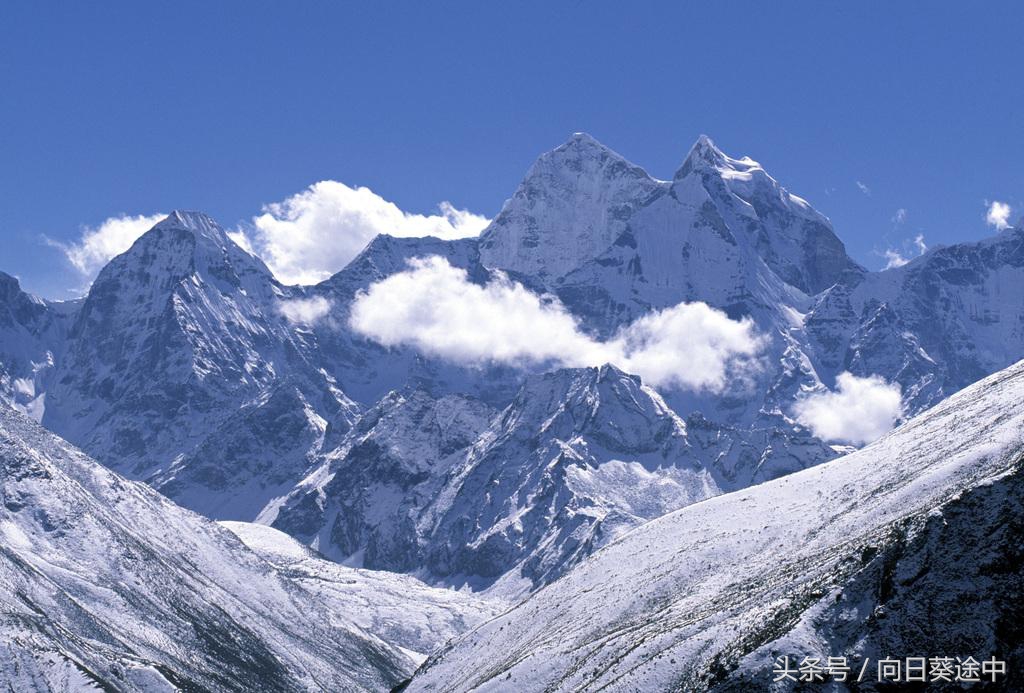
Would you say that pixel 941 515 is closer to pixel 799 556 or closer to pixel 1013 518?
pixel 1013 518

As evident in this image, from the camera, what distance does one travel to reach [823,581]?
119312 mm

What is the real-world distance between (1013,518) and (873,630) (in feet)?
41.3

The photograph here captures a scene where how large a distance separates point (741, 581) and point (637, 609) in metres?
17.0

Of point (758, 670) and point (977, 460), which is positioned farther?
point (977, 460)

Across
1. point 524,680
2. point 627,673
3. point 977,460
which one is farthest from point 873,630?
point 524,680

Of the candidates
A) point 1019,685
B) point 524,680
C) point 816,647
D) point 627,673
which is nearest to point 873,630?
point 816,647

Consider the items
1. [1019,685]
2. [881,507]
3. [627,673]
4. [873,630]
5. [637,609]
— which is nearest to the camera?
[1019,685]

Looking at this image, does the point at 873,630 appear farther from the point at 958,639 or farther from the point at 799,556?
the point at 799,556

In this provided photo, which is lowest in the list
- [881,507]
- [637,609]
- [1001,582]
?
[1001,582]

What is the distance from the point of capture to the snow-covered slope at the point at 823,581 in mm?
104938

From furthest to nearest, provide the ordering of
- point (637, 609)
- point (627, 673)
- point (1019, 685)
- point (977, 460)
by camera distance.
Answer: point (637, 609) < point (977, 460) < point (627, 673) < point (1019, 685)

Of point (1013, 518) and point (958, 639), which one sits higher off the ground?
point (1013, 518)

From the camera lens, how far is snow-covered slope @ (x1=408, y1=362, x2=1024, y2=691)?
105 m

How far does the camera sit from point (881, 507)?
154m
